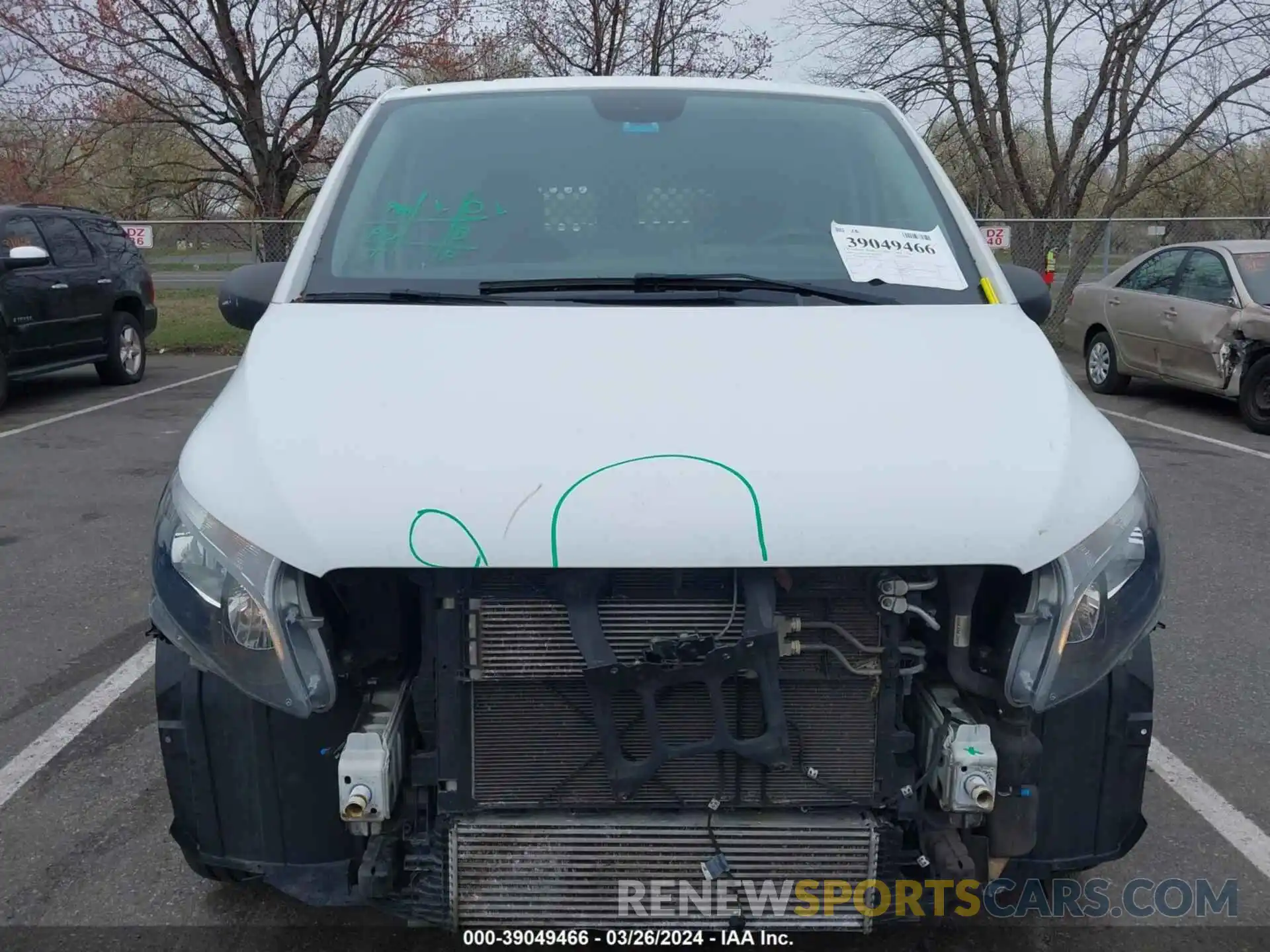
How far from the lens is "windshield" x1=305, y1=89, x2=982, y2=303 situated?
2.81 m

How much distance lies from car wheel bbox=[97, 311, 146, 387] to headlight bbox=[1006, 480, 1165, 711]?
37.1ft

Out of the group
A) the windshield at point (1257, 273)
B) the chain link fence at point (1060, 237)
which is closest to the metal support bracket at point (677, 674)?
the windshield at point (1257, 273)

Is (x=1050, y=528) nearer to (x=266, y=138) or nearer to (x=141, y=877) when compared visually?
(x=141, y=877)

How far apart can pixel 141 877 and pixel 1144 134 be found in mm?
17288

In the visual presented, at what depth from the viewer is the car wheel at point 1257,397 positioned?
9172mm

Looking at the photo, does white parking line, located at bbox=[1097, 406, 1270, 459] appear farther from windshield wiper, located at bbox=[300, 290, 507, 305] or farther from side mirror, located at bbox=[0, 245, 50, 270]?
side mirror, located at bbox=[0, 245, 50, 270]

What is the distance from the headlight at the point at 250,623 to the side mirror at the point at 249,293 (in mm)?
1192

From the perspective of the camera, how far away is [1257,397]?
364 inches

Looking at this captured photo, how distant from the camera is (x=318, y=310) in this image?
261 centimetres

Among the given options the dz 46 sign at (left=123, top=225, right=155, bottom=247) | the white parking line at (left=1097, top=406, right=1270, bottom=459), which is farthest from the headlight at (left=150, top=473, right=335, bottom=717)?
the dz 46 sign at (left=123, top=225, right=155, bottom=247)

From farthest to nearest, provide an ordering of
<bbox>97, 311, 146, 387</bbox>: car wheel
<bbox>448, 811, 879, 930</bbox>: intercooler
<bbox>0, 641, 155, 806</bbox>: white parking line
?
<bbox>97, 311, 146, 387</bbox>: car wheel < <bbox>0, 641, 155, 806</bbox>: white parking line < <bbox>448, 811, 879, 930</bbox>: intercooler

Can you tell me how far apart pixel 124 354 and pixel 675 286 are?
10.5 m

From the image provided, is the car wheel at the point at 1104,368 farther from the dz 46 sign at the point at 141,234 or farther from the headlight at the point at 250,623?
the dz 46 sign at the point at 141,234

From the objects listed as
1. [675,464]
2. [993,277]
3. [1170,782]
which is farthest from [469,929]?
[1170,782]
